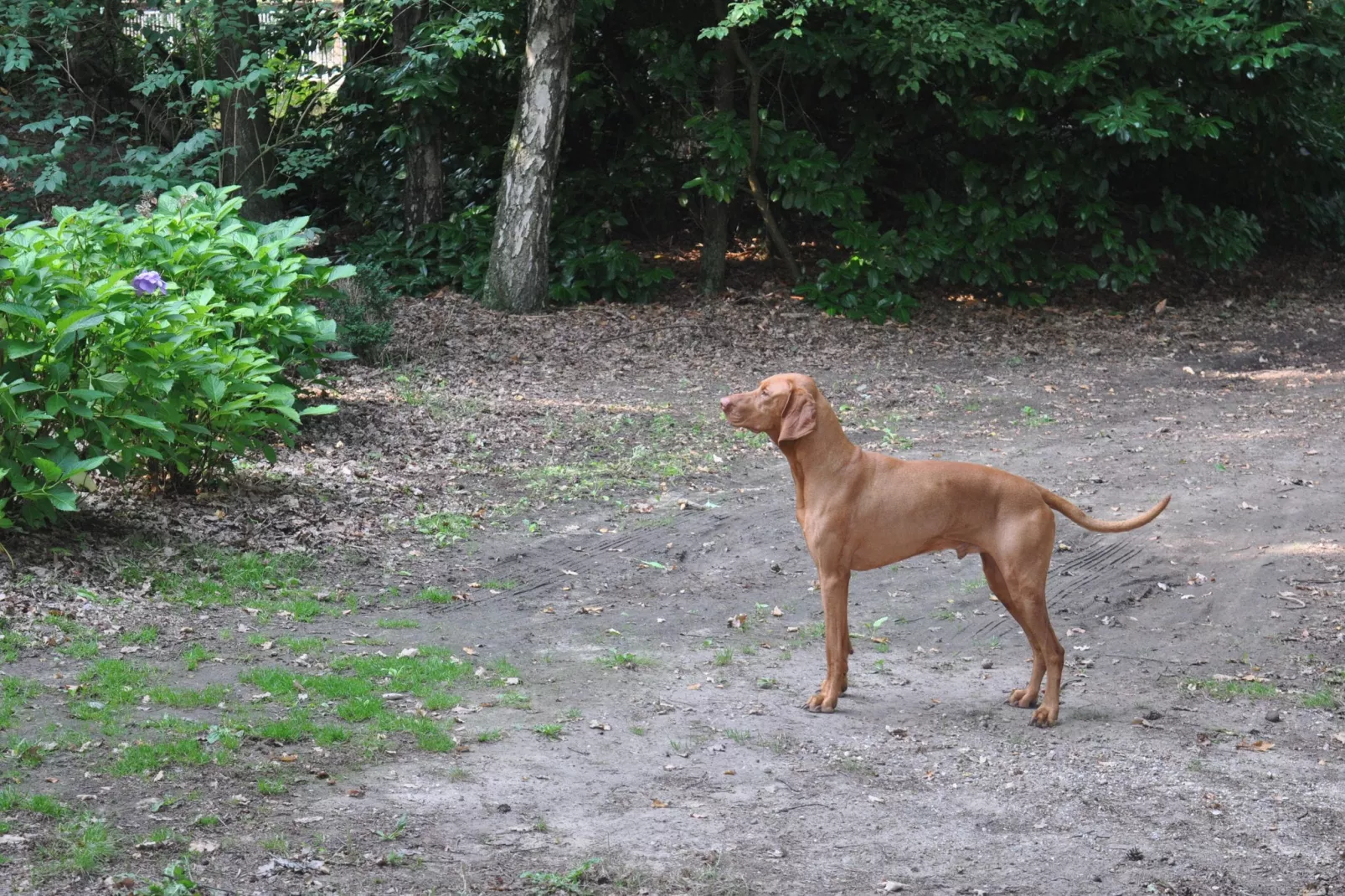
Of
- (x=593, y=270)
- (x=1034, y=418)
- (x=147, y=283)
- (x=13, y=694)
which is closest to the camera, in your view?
(x=13, y=694)

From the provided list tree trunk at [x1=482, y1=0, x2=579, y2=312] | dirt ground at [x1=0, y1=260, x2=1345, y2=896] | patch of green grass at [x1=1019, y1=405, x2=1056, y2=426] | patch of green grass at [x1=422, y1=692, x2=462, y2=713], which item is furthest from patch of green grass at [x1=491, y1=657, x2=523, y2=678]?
tree trunk at [x1=482, y1=0, x2=579, y2=312]

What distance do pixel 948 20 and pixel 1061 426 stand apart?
17.5 feet

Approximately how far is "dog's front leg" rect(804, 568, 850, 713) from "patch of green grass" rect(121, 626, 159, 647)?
311 cm

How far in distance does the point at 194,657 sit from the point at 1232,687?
16.0 ft

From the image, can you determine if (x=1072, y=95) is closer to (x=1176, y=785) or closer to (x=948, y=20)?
(x=948, y=20)

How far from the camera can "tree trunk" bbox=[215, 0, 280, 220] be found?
14.0 m

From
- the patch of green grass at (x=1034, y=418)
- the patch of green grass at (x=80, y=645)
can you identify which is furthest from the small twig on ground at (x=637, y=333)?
the patch of green grass at (x=80, y=645)

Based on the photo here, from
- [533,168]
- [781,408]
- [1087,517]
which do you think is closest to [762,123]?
[533,168]

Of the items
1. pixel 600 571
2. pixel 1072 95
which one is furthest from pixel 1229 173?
pixel 600 571

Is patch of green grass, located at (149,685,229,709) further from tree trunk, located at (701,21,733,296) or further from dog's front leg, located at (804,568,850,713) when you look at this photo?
tree trunk, located at (701,21,733,296)

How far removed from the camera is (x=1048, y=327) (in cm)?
1445

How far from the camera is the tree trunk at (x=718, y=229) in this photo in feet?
48.9

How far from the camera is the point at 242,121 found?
14539 millimetres

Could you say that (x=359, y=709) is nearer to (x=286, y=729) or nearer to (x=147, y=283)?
(x=286, y=729)
